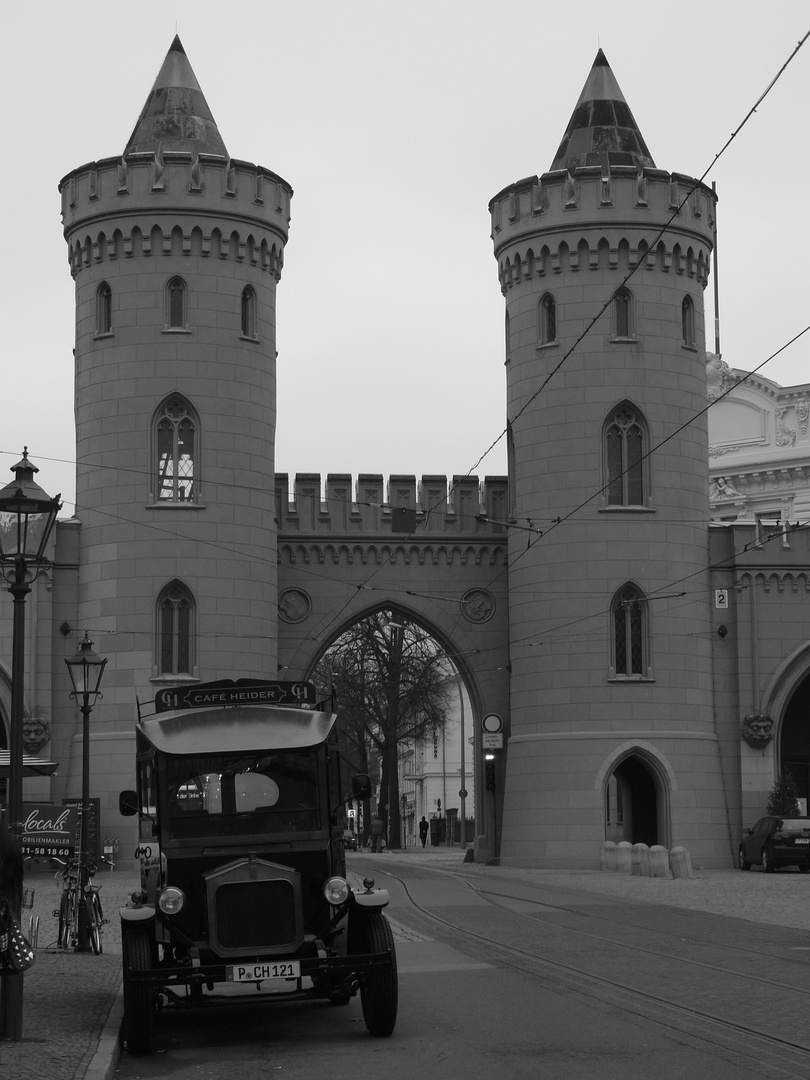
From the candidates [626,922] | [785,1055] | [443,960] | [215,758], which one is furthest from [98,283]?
[785,1055]

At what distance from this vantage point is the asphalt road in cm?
1116

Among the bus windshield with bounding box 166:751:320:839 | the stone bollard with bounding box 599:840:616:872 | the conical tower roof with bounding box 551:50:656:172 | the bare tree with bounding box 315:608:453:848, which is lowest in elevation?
the stone bollard with bounding box 599:840:616:872

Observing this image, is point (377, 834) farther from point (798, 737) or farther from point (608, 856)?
point (608, 856)

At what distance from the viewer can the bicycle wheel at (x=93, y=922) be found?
734 inches

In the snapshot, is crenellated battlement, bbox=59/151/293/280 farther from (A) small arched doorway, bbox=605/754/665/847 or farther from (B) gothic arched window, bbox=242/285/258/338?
(A) small arched doorway, bbox=605/754/665/847

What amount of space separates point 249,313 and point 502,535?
25.1 feet

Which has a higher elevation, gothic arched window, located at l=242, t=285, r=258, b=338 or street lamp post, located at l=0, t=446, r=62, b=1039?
gothic arched window, located at l=242, t=285, r=258, b=338

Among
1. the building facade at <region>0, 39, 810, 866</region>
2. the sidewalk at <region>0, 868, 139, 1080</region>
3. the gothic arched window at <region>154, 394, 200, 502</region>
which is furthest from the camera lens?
the gothic arched window at <region>154, 394, 200, 502</region>

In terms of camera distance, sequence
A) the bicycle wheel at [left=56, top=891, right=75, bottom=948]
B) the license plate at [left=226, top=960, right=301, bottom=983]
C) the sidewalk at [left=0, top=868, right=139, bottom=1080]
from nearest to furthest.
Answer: the sidewalk at [left=0, top=868, right=139, bottom=1080]
the license plate at [left=226, top=960, right=301, bottom=983]
the bicycle wheel at [left=56, top=891, right=75, bottom=948]

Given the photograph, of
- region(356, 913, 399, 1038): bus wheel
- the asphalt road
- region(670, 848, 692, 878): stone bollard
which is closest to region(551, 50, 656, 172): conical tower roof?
region(670, 848, 692, 878): stone bollard

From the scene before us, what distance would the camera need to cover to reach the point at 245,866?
12.9 meters

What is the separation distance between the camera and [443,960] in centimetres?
1791

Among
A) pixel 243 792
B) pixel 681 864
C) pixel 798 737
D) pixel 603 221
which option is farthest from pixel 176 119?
pixel 243 792

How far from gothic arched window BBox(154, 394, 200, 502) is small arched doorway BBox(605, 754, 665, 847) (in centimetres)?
1121
